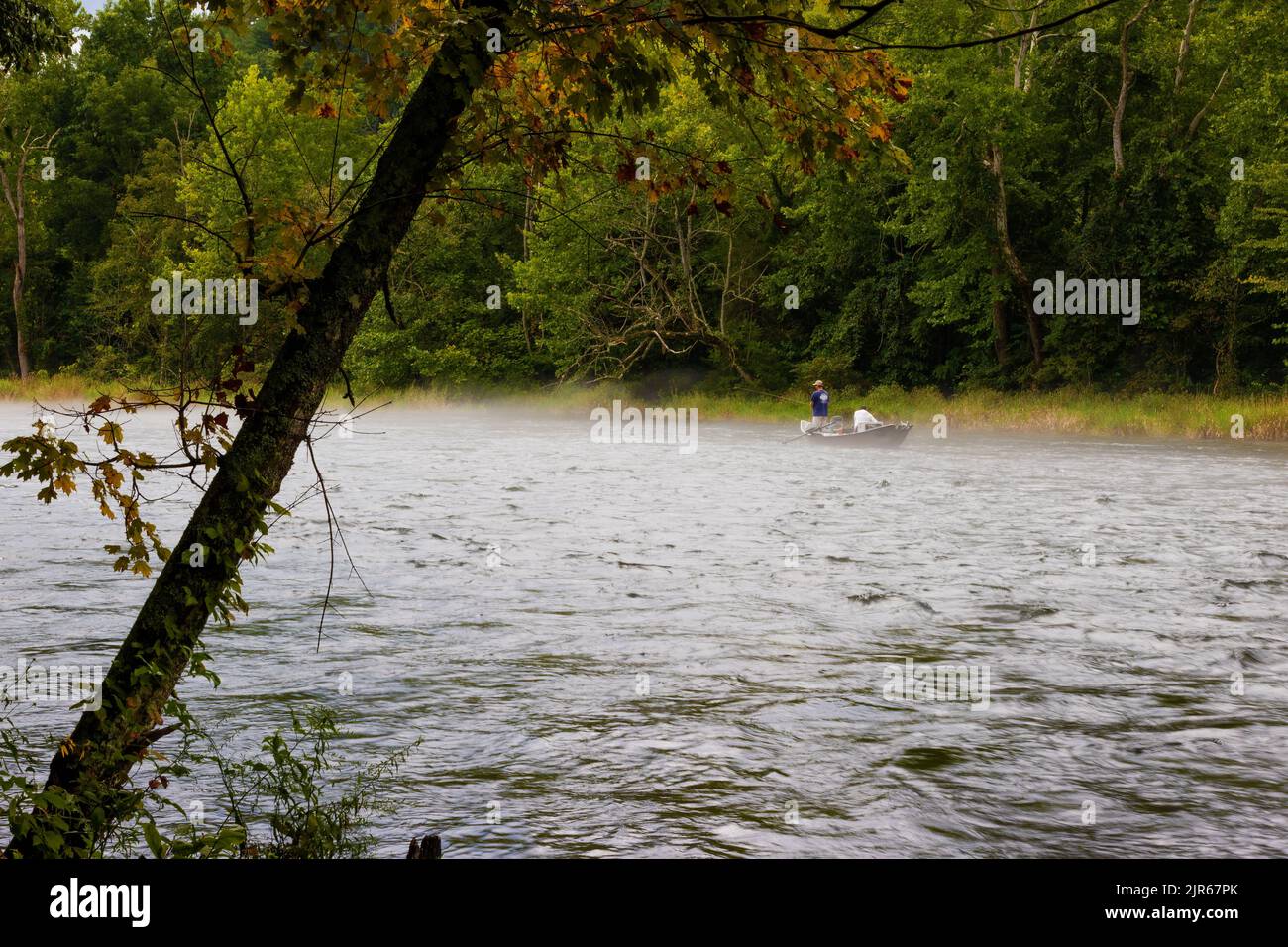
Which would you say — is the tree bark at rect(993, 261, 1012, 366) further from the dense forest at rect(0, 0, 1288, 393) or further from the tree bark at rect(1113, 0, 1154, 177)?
the tree bark at rect(1113, 0, 1154, 177)

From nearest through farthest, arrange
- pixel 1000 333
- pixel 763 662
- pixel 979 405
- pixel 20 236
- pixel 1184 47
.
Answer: pixel 763 662 < pixel 1184 47 < pixel 979 405 < pixel 1000 333 < pixel 20 236

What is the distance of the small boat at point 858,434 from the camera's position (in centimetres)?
3484

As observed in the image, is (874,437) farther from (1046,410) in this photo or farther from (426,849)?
(426,849)

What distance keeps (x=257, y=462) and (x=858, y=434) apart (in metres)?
31.4

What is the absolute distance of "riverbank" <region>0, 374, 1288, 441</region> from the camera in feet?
122

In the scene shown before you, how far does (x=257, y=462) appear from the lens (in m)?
5.04

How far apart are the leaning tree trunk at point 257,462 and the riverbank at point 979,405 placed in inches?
971

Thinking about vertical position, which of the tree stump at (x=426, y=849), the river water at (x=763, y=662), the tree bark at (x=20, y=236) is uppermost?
the tree bark at (x=20, y=236)

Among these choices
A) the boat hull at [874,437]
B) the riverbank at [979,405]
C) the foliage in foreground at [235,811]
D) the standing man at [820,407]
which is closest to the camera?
the foliage in foreground at [235,811]

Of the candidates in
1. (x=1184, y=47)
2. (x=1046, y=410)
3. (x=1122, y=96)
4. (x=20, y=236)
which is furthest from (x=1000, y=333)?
(x=20, y=236)

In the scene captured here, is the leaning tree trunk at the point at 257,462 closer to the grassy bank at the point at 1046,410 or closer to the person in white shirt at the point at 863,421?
the grassy bank at the point at 1046,410

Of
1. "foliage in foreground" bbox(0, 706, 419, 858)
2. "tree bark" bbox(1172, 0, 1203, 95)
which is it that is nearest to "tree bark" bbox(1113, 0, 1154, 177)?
"tree bark" bbox(1172, 0, 1203, 95)

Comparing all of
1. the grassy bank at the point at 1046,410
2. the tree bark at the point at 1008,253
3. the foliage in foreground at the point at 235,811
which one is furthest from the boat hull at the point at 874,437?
the foliage in foreground at the point at 235,811
